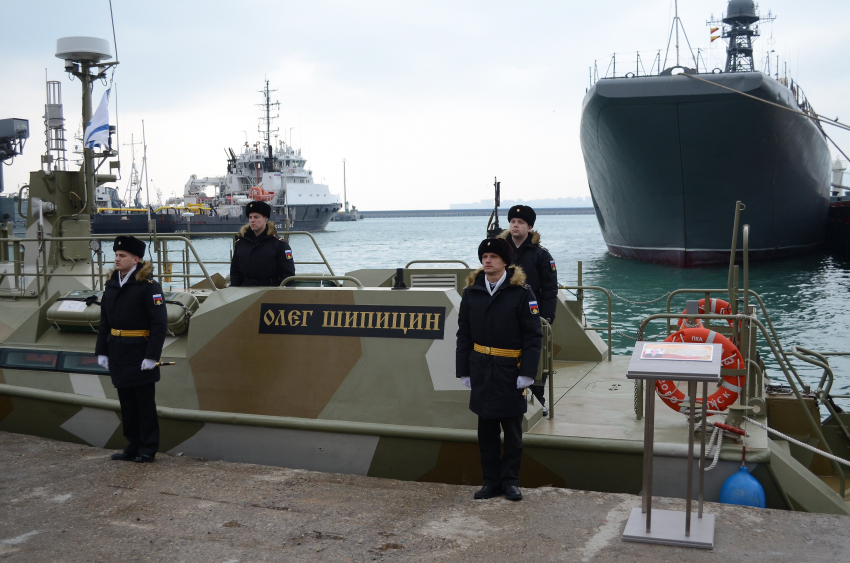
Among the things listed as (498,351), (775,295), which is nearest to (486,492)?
(498,351)

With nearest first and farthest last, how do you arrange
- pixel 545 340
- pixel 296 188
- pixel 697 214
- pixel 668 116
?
pixel 545 340
pixel 668 116
pixel 697 214
pixel 296 188

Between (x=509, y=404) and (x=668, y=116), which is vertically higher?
(x=668, y=116)

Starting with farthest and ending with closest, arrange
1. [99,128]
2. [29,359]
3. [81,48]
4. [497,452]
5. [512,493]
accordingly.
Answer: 1. [99,128]
2. [81,48]
3. [29,359]
4. [497,452]
5. [512,493]

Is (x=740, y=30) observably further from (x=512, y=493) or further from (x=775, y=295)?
(x=512, y=493)

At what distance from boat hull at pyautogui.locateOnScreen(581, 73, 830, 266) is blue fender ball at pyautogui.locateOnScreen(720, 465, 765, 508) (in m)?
21.8

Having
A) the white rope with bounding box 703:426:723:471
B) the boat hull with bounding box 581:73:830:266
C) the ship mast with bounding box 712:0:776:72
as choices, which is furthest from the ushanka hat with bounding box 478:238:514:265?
the ship mast with bounding box 712:0:776:72

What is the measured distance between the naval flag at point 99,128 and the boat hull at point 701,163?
2025cm

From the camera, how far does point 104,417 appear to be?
5973mm

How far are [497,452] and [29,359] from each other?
4405 millimetres

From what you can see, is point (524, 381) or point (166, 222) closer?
point (524, 381)

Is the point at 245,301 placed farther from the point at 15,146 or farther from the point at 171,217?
the point at 171,217

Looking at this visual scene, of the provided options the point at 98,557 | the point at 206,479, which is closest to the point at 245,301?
the point at 206,479

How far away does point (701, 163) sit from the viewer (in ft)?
86.3

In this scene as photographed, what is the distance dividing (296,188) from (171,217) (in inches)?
506
